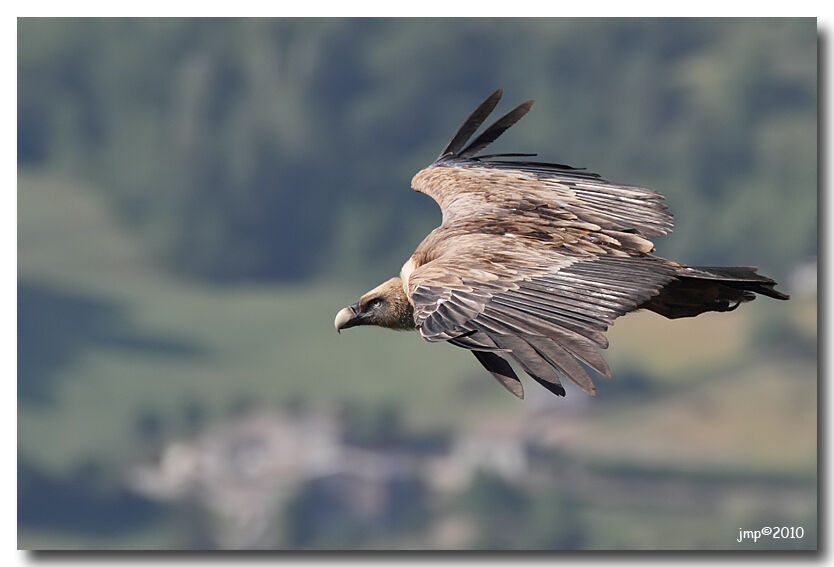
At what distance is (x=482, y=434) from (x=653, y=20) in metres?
8.31

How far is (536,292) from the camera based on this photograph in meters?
5.71

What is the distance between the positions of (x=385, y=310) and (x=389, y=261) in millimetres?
20057

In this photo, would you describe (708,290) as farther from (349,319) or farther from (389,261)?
(389,261)

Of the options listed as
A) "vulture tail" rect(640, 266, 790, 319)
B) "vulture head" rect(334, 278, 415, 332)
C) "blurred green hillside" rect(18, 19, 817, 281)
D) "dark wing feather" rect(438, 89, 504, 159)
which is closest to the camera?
"vulture tail" rect(640, 266, 790, 319)

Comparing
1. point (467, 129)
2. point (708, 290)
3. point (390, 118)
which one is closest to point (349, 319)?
point (708, 290)

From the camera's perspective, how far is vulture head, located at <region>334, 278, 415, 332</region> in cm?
698

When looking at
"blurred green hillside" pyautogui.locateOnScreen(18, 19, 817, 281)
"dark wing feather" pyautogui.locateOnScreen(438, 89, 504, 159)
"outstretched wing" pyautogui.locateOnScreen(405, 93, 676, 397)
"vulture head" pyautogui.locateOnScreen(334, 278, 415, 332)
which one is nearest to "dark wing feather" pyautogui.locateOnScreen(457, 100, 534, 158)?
"dark wing feather" pyautogui.locateOnScreen(438, 89, 504, 159)

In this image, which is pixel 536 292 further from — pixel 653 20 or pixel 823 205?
pixel 653 20

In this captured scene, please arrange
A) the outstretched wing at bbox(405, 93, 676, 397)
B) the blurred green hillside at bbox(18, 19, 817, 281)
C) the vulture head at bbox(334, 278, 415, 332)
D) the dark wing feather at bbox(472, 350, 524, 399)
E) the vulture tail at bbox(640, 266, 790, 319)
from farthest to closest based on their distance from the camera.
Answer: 1. the blurred green hillside at bbox(18, 19, 817, 281)
2. the vulture head at bbox(334, 278, 415, 332)
3. the vulture tail at bbox(640, 266, 790, 319)
4. the dark wing feather at bbox(472, 350, 524, 399)
5. the outstretched wing at bbox(405, 93, 676, 397)

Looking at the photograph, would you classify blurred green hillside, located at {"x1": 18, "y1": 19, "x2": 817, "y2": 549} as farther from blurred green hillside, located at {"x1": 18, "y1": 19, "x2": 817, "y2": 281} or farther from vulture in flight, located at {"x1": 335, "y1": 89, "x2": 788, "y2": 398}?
vulture in flight, located at {"x1": 335, "y1": 89, "x2": 788, "y2": 398}

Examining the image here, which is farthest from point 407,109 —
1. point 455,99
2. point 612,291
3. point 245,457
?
point 612,291

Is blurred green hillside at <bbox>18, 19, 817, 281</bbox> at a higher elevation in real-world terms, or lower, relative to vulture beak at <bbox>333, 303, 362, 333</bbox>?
higher

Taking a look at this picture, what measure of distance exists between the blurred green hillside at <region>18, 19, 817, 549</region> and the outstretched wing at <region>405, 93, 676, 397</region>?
14.3m

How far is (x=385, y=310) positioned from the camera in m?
6.98
